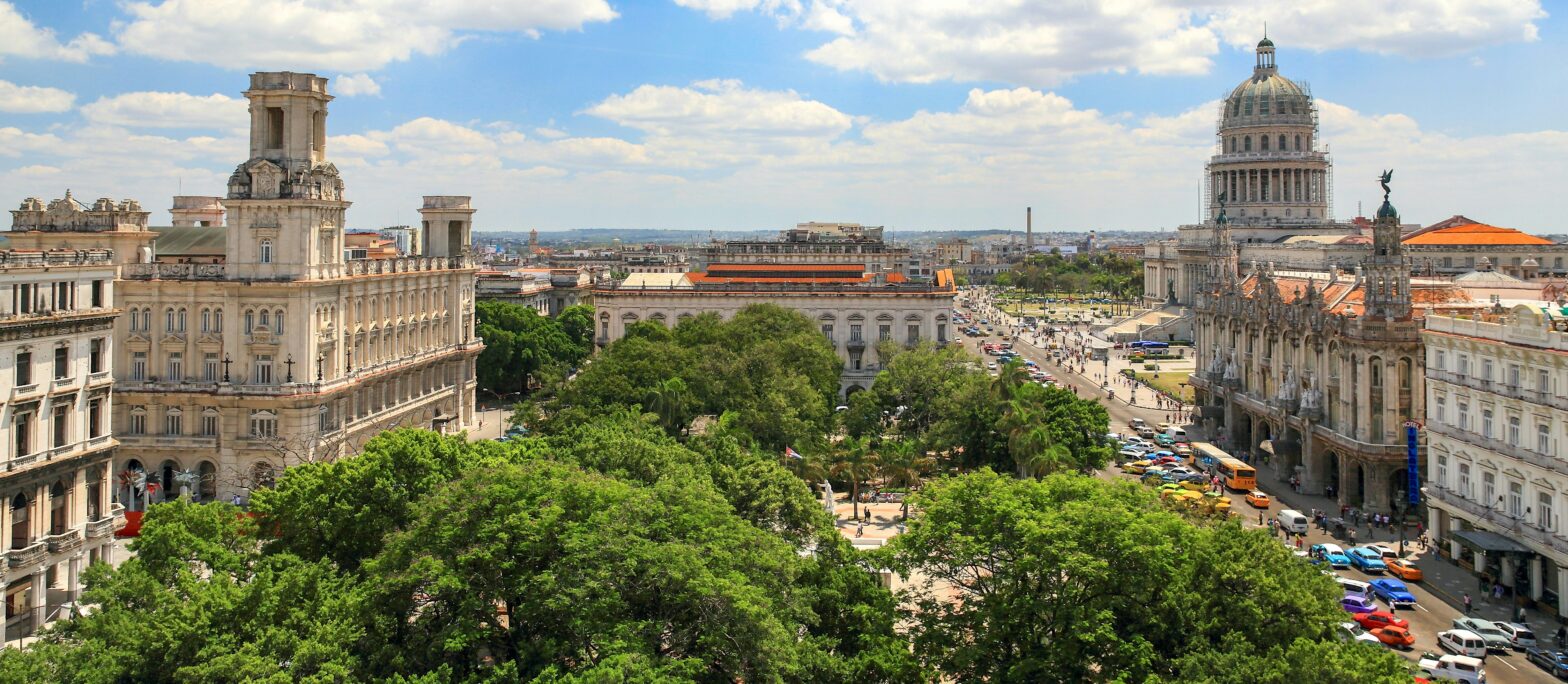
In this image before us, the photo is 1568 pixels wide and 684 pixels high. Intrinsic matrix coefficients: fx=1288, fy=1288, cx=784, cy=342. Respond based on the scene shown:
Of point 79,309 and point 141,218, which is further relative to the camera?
point 141,218

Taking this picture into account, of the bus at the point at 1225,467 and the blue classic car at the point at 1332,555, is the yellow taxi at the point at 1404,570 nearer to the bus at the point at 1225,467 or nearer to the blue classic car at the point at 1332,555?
the blue classic car at the point at 1332,555

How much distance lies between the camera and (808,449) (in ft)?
248

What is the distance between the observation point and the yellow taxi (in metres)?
59.1

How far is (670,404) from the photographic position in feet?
252

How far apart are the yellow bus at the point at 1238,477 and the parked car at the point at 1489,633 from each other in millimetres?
28470

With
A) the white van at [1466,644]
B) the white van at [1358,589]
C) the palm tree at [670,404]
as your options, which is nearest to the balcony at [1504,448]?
the white van at [1358,589]

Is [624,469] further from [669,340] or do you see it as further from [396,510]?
[669,340]

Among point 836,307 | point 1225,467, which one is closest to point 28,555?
point 1225,467

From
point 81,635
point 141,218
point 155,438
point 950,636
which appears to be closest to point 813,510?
point 950,636

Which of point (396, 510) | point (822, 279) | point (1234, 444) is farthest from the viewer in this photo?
point (822, 279)

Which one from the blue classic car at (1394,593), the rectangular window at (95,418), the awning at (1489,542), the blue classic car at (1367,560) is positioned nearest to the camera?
the rectangular window at (95,418)

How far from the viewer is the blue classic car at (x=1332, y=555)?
60.6 m

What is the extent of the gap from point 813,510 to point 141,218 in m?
51.0

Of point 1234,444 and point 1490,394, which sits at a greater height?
point 1490,394
